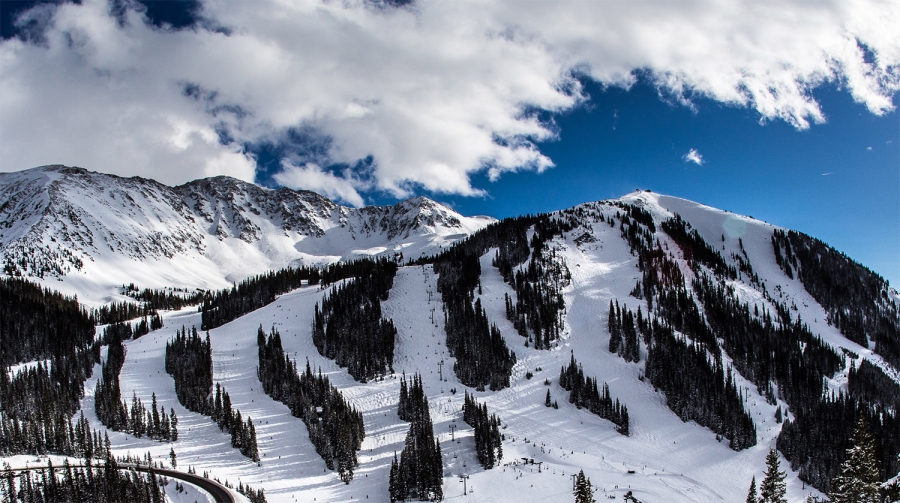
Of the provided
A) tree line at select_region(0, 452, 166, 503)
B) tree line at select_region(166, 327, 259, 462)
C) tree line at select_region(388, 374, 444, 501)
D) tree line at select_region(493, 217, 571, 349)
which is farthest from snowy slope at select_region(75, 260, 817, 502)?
tree line at select_region(0, 452, 166, 503)

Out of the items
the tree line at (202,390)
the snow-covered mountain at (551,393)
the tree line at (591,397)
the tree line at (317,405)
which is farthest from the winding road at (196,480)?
the tree line at (591,397)

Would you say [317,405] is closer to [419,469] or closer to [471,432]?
[471,432]

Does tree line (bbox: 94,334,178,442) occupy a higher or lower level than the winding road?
higher

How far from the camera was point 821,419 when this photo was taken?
12150 cm

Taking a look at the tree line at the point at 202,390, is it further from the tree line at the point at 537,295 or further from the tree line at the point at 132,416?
the tree line at the point at 537,295

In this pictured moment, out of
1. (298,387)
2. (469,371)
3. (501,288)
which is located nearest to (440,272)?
(501,288)

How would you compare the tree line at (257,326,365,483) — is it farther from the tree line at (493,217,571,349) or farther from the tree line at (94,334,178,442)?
the tree line at (493,217,571,349)

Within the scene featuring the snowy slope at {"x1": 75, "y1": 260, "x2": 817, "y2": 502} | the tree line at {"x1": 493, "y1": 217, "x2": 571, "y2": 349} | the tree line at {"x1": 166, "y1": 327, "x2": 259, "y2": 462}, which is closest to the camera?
the snowy slope at {"x1": 75, "y1": 260, "x2": 817, "y2": 502}

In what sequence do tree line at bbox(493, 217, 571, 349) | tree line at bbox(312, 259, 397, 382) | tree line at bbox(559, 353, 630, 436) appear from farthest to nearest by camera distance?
tree line at bbox(493, 217, 571, 349) → tree line at bbox(312, 259, 397, 382) → tree line at bbox(559, 353, 630, 436)

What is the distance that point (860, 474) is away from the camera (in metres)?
37.0

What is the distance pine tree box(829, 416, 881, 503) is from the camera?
3650 centimetres

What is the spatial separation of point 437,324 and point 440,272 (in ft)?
122

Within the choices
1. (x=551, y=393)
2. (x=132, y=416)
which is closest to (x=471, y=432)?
(x=551, y=393)

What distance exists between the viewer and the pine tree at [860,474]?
3650 cm
